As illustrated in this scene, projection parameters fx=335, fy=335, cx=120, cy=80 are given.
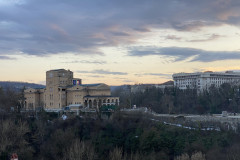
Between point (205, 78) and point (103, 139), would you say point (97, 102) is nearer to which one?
point (103, 139)

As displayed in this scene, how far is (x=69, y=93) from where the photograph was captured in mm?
53812

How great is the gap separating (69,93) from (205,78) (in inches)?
1774

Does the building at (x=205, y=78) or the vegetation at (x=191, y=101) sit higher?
the building at (x=205, y=78)

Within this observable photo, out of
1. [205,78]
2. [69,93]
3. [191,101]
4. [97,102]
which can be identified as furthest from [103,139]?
[205,78]

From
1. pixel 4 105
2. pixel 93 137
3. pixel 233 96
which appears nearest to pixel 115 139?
pixel 93 137

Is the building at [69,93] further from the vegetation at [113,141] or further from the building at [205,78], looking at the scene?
the building at [205,78]

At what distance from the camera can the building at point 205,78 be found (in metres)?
86.4

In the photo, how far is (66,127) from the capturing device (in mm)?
44094

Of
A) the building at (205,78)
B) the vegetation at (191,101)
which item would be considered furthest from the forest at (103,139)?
the building at (205,78)

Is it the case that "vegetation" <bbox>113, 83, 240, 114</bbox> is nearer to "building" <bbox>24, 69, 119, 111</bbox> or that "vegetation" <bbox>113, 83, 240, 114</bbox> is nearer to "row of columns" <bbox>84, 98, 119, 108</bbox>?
"row of columns" <bbox>84, 98, 119, 108</bbox>

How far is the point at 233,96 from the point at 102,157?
37.3 metres

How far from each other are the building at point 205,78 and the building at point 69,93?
120 ft

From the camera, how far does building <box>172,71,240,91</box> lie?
86444mm

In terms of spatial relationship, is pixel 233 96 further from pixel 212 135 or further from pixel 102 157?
pixel 102 157
